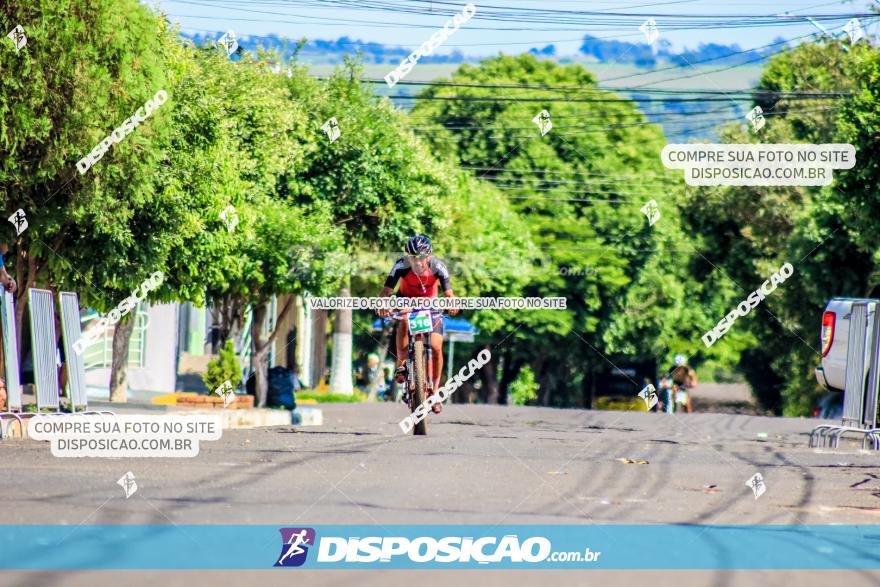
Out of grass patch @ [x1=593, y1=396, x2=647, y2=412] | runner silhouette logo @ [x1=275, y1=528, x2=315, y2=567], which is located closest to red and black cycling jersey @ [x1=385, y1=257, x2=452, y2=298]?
runner silhouette logo @ [x1=275, y1=528, x2=315, y2=567]

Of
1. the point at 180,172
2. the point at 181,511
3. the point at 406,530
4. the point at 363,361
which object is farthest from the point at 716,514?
the point at 363,361

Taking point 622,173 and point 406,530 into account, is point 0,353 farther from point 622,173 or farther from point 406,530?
point 622,173

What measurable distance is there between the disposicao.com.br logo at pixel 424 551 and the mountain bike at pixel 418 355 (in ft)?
23.1

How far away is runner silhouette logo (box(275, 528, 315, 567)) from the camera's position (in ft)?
21.1

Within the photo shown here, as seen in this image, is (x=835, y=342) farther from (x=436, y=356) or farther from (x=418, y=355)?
(x=418, y=355)

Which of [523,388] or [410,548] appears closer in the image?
[410,548]

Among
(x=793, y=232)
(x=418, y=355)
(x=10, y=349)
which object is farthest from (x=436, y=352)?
(x=793, y=232)

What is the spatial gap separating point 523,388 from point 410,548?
50.4 metres

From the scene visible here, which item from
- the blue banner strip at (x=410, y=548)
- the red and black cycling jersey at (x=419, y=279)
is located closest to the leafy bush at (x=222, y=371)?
the red and black cycling jersey at (x=419, y=279)

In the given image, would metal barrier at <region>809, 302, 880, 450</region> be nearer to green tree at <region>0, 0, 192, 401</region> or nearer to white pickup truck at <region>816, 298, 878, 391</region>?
white pickup truck at <region>816, 298, 878, 391</region>

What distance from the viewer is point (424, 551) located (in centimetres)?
679

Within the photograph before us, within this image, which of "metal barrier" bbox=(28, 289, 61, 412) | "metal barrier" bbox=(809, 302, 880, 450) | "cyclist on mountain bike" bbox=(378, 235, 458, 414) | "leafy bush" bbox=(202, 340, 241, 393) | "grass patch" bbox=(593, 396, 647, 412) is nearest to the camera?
"metal barrier" bbox=(28, 289, 61, 412)

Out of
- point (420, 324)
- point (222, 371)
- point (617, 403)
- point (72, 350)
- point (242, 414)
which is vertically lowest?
point (617, 403)

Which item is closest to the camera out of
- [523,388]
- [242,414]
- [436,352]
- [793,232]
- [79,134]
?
[436,352]
